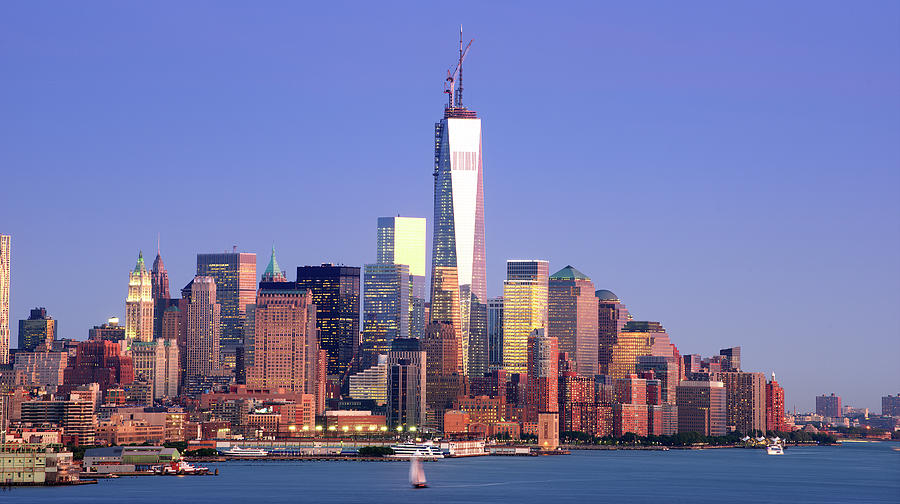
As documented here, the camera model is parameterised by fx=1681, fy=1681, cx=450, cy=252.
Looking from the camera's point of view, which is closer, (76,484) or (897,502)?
(897,502)

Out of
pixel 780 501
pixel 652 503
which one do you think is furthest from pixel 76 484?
pixel 780 501

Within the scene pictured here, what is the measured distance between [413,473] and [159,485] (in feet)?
93.3

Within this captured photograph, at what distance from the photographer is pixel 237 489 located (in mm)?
179375

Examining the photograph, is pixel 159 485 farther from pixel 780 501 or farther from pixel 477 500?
pixel 780 501

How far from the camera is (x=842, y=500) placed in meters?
174

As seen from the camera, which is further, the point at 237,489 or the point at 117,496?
the point at 237,489

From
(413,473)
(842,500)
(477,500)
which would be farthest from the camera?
(413,473)

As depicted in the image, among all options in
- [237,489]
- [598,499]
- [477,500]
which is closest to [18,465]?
[237,489]

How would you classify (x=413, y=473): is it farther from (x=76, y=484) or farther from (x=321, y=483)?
(x=76, y=484)

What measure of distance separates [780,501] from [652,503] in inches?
599

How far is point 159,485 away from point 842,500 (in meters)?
74.3

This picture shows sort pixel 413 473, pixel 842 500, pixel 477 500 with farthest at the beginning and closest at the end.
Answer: pixel 413 473 → pixel 842 500 → pixel 477 500

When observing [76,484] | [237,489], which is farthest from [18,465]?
[237,489]

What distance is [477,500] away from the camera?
536 ft
